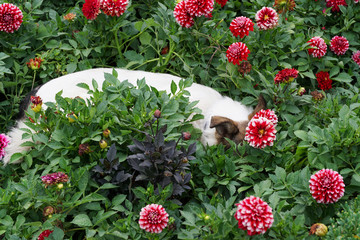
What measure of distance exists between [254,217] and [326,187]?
1.84 feet

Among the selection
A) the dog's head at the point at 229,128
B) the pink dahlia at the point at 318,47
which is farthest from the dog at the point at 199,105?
the pink dahlia at the point at 318,47

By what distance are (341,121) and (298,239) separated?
1027 millimetres

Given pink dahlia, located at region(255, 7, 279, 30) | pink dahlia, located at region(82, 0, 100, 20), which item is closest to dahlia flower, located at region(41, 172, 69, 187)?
pink dahlia, located at region(82, 0, 100, 20)

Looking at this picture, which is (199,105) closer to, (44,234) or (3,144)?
(3,144)

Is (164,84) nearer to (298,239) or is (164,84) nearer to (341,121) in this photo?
(341,121)

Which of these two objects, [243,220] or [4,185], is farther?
[4,185]

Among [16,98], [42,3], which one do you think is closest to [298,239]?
[16,98]

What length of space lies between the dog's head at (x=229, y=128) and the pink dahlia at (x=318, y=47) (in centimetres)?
89

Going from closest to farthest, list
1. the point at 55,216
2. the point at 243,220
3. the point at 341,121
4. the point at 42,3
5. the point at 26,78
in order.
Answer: the point at 243,220 → the point at 55,216 → the point at 341,121 → the point at 26,78 → the point at 42,3

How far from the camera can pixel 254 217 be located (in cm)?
238

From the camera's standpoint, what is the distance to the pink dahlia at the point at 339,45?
4473 mm

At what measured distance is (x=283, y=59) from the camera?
4.35 metres

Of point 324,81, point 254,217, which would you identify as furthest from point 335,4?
point 254,217

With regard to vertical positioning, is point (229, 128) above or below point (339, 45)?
below
